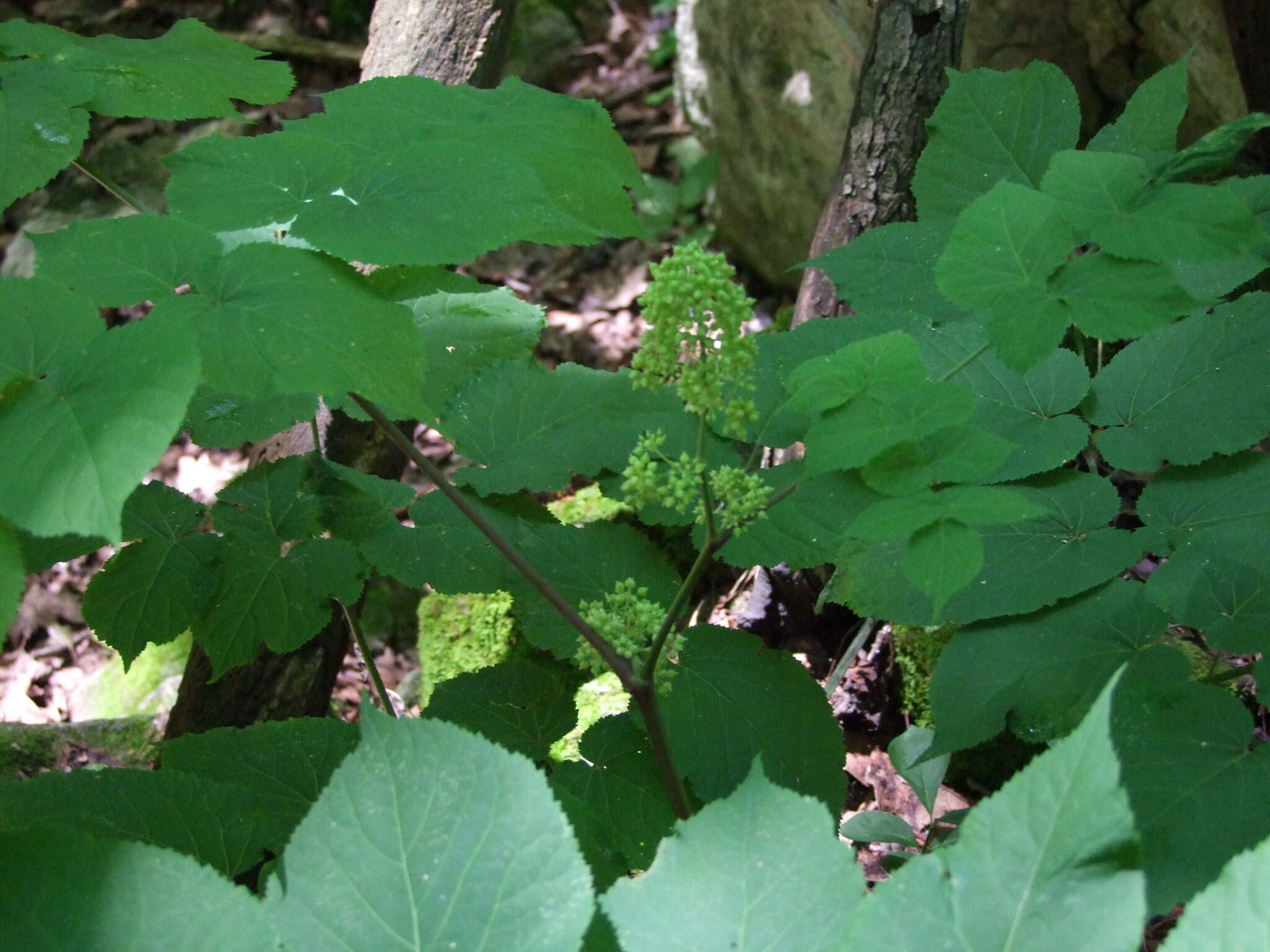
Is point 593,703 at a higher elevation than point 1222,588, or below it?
below

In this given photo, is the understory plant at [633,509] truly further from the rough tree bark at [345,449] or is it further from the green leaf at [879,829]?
the rough tree bark at [345,449]

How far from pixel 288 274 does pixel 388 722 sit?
1.74ft

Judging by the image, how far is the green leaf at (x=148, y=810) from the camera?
103 cm

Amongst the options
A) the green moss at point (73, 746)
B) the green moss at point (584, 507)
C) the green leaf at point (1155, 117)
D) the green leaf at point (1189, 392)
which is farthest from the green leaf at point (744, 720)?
the green moss at point (73, 746)

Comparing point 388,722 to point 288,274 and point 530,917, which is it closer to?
point 530,917

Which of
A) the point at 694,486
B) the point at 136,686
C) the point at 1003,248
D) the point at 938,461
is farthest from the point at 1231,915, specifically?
the point at 136,686

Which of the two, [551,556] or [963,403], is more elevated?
[963,403]

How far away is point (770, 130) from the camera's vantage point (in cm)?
409

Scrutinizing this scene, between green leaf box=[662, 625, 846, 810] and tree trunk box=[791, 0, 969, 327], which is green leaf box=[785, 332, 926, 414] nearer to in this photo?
green leaf box=[662, 625, 846, 810]

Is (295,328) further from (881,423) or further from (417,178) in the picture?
(881,423)

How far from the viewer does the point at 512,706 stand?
1.56 meters

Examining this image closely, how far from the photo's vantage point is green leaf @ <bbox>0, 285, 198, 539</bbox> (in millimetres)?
795

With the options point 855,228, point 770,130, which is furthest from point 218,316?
point 770,130

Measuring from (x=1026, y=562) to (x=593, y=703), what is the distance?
1270 mm
